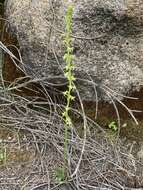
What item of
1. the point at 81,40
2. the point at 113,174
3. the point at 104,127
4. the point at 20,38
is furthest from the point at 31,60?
the point at 113,174

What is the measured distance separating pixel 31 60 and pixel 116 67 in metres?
0.48

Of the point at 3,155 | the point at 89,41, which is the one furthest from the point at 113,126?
the point at 3,155

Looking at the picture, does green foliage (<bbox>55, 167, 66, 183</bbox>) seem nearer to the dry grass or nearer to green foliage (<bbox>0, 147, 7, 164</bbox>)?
the dry grass

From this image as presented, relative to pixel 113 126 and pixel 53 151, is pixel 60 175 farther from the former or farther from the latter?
pixel 113 126

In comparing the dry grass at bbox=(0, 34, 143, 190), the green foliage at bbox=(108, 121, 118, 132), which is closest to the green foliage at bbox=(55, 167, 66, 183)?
the dry grass at bbox=(0, 34, 143, 190)

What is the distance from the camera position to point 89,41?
108 inches

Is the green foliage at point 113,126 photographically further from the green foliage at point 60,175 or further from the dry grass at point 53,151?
the green foliage at point 60,175

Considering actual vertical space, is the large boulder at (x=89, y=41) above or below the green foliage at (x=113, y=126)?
above

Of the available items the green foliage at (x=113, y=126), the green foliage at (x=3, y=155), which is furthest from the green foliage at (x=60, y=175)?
the green foliage at (x=113, y=126)

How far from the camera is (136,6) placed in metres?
2.65

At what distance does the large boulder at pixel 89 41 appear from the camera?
269cm

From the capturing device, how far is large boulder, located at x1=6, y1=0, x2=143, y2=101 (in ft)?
8.83

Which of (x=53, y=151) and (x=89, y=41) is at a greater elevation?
(x=89, y=41)

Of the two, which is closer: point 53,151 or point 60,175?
point 60,175
